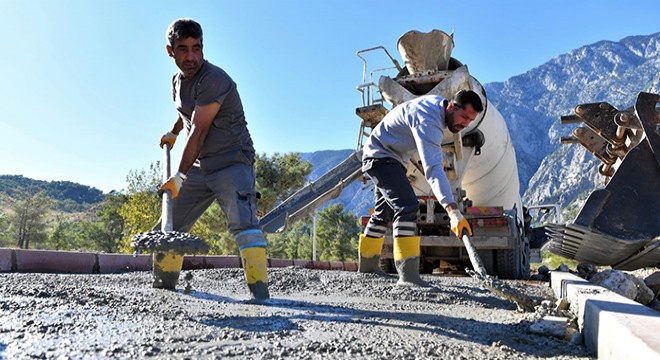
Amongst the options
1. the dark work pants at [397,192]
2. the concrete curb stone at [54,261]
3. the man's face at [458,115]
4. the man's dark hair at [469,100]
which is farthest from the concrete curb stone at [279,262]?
the man's dark hair at [469,100]

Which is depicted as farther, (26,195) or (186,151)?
(26,195)

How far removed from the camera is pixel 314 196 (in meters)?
8.39

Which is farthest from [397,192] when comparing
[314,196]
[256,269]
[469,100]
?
[314,196]

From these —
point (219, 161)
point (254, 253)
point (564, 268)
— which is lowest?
point (564, 268)

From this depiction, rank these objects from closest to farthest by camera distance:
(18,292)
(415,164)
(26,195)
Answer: (18,292), (415,164), (26,195)

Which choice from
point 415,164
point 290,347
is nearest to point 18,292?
point 290,347

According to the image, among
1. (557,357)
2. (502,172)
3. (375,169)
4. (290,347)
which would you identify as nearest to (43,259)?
(375,169)

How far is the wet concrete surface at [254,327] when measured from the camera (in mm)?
1768

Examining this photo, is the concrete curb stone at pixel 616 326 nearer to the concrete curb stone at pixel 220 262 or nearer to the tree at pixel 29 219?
the concrete curb stone at pixel 220 262

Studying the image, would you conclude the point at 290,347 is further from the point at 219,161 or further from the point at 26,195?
the point at 26,195

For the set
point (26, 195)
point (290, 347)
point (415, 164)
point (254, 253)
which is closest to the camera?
point (290, 347)

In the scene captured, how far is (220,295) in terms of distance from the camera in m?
3.62

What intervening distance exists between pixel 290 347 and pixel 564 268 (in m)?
6.65

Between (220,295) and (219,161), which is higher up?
(219,161)
